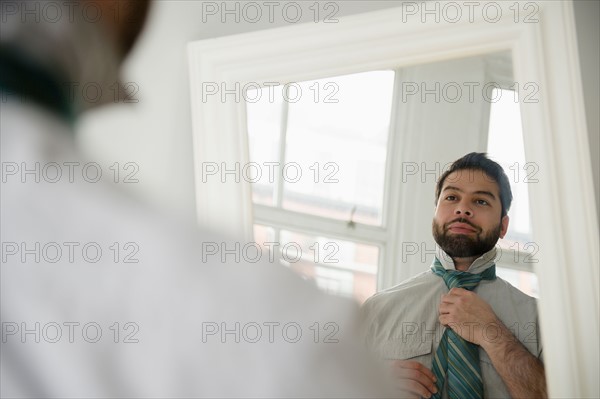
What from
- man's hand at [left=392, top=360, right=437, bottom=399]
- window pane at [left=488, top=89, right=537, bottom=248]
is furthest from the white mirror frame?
man's hand at [left=392, top=360, right=437, bottom=399]

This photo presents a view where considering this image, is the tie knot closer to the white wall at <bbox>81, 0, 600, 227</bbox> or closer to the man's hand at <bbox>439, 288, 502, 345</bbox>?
the man's hand at <bbox>439, 288, 502, 345</bbox>

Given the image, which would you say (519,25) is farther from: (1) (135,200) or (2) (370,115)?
(1) (135,200)

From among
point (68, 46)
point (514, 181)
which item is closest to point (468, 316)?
point (514, 181)

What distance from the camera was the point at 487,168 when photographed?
1.05m

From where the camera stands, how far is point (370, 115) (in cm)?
118

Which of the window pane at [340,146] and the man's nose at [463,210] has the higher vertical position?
the window pane at [340,146]

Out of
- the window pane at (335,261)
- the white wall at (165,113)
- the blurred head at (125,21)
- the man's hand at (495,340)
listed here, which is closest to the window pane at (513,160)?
the man's hand at (495,340)

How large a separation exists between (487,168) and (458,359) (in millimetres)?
297

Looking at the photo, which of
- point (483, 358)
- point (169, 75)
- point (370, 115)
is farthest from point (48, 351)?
point (169, 75)

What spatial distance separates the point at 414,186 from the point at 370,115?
17cm

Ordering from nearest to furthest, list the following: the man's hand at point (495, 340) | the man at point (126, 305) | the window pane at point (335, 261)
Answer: the man at point (126, 305) → the man's hand at point (495, 340) → the window pane at point (335, 261)

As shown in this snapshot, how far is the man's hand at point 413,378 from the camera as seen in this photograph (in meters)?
0.98

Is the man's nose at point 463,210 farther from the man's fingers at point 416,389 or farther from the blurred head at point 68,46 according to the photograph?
the blurred head at point 68,46

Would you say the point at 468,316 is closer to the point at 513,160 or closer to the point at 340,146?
the point at 513,160
